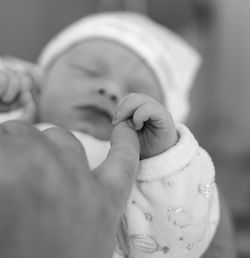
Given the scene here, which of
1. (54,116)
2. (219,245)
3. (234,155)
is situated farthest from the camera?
(234,155)

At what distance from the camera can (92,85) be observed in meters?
0.75

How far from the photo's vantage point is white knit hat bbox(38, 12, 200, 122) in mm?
858

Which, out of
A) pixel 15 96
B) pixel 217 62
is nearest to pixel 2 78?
pixel 15 96

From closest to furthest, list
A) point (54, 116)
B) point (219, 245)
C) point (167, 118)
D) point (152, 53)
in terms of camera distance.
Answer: point (167, 118)
point (219, 245)
point (54, 116)
point (152, 53)

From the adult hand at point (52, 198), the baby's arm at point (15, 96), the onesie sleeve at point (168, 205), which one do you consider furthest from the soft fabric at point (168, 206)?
the baby's arm at point (15, 96)

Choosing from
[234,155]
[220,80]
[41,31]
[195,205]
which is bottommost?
[234,155]

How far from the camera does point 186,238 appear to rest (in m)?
0.50

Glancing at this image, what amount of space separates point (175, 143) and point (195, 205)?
7cm

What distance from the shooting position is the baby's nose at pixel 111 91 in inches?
28.2

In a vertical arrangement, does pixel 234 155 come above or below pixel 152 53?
below

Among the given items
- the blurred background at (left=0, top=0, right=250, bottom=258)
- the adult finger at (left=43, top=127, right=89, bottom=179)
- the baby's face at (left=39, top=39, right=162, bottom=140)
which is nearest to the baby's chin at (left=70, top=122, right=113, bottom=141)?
the baby's face at (left=39, top=39, right=162, bottom=140)

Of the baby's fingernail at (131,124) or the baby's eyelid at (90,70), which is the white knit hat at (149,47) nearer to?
the baby's eyelid at (90,70)

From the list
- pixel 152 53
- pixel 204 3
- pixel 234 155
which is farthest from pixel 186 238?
pixel 204 3

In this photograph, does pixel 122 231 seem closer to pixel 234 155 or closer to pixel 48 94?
pixel 48 94
